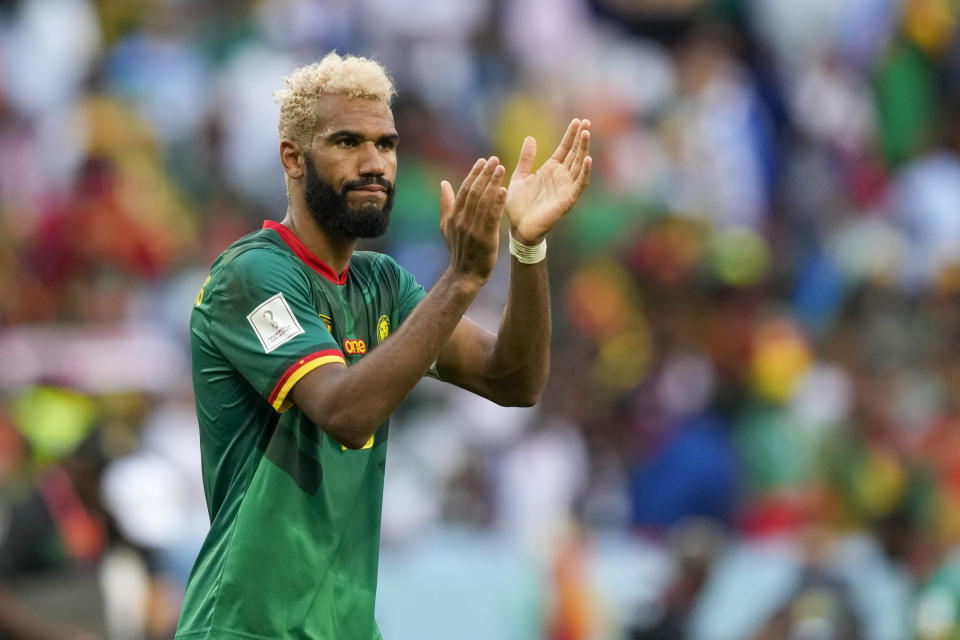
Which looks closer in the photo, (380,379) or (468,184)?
(380,379)

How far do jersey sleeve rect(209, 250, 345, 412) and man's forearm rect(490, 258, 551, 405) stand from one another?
55cm

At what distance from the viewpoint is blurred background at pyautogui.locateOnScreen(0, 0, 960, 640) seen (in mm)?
8359

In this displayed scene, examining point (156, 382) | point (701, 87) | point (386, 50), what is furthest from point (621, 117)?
point (156, 382)

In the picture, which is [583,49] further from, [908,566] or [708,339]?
[908,566]

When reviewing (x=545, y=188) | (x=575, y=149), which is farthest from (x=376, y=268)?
(x=575, y=149)

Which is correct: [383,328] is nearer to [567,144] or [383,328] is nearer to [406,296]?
[406,296]

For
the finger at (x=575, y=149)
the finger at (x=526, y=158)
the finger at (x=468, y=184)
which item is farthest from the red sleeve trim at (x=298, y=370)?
the finger at (x=575, y=149)

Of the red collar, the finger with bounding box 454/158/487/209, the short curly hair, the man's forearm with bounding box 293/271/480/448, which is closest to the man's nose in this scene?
the short curly hair

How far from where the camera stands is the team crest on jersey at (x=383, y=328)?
4379 millimetres

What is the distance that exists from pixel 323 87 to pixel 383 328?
2.14ft

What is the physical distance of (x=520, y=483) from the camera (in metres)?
10.0

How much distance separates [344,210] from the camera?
4176mm

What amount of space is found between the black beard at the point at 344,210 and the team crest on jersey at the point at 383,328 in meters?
0.27

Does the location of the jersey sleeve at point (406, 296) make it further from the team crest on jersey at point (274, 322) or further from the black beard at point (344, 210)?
the team crest on jersey at point (274, 322)
